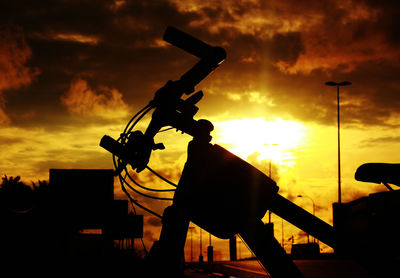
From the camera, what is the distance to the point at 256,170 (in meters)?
3.02

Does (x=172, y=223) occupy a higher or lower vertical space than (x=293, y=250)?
higher

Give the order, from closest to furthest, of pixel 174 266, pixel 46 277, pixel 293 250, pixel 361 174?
pixel 174 266 < pixel 361 174 < pixel 46 277 < pixel 293 250

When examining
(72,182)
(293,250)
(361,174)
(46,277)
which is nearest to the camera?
(361,174)

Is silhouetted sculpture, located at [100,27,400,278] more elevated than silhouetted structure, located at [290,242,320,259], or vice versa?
silhouetted sculpture, located at [100,27,400,278]

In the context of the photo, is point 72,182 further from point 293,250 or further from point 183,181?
point 183,181

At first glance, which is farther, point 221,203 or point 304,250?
point 304,250

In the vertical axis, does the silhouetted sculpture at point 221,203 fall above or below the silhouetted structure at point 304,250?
above

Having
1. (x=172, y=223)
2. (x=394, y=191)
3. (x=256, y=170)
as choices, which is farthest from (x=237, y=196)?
(x=394, y=191)

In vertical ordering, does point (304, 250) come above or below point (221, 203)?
below

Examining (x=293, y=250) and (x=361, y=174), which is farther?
(x=293, y=250)

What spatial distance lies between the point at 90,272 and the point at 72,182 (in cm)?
3455

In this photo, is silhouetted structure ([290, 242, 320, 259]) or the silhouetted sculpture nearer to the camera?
the silhouetted sculpture

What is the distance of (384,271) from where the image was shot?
298cm

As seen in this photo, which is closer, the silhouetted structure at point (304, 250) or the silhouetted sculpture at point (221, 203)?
the silhouetted sculpture at point (221, 203)
